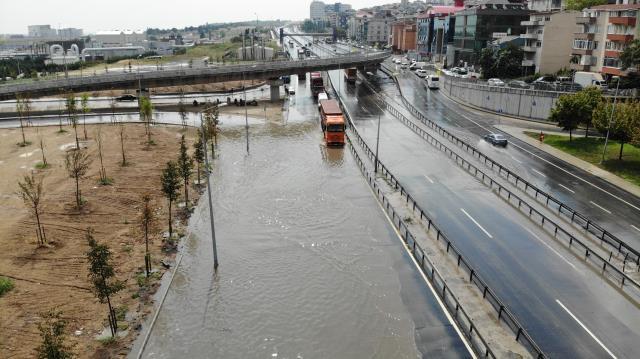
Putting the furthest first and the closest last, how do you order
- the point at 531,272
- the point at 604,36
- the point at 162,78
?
1. the point at 162,78
2. the point at 604,36
3. the point at 531,272

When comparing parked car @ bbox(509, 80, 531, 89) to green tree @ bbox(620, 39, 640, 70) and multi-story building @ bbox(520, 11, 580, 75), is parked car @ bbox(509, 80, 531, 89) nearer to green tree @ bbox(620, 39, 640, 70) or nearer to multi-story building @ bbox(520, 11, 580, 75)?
green tree @ bbox(620, 39, 640, 70)

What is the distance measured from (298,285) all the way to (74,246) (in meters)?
14.5

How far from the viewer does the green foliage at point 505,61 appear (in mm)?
90875

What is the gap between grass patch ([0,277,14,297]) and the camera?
23.9 metres

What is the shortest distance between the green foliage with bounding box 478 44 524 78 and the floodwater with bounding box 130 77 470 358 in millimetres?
61114

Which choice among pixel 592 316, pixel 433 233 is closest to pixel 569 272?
pixel 592 316

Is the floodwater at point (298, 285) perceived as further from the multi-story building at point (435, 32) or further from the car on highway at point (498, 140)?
the multi-story building at point (435, 32)

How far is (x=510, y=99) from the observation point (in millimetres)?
69000

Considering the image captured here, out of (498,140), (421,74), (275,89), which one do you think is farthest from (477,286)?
(421,74)

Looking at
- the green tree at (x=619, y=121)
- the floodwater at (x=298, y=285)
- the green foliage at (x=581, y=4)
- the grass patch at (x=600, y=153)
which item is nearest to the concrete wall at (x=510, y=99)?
the grass patch at (x=600, y=153)

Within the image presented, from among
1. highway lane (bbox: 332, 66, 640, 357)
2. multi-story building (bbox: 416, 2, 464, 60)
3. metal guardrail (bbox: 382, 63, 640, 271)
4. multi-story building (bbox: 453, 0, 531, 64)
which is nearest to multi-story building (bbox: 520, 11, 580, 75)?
multi-story building (bbox: 453, 0, 531, 64)

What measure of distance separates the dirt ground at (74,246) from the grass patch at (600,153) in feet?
125

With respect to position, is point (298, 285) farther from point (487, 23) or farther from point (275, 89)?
point (487, 23)

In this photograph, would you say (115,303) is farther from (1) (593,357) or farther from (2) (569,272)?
(2) (569,272)
